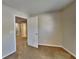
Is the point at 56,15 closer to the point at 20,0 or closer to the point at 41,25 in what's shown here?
the point at 41,25

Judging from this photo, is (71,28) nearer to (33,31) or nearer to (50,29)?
(50,29)

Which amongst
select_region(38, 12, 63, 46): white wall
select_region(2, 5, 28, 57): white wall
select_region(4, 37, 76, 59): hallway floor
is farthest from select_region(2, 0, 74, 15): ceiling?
select_region(4, 37, 76, 59): hallway floor

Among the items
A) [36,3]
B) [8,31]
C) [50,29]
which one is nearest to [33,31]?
[50,29]

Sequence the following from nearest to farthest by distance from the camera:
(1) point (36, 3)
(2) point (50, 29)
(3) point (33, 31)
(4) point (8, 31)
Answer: (1) point (36, 3) → (4) point (8, 31) → (3) point (33, 31) → (2) point (50, 29)

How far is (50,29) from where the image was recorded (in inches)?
204

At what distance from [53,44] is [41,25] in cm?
161

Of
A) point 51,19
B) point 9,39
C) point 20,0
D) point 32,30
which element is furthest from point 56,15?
point 9,39

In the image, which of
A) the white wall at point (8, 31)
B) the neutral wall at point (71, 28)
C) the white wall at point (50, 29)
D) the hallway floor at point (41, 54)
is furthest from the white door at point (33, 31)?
the neutral wall at point (71, 28)

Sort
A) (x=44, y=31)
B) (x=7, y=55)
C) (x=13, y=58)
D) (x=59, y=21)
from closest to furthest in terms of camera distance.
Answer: (x=13, y=58), (x=7, y=55), (x=59, y=21), (x=44, y=31)

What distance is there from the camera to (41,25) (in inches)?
217

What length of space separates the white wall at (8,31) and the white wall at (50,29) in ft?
7.35

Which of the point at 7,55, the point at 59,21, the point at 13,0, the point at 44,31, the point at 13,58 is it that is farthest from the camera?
the point at 44,31

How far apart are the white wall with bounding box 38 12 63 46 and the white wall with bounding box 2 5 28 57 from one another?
2.24 metres

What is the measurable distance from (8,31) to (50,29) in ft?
A: 9.19
